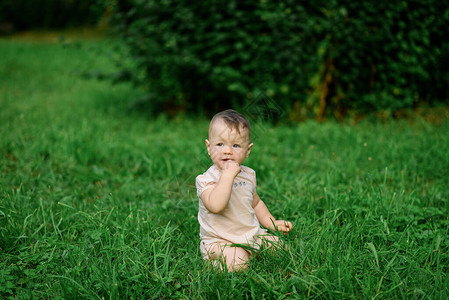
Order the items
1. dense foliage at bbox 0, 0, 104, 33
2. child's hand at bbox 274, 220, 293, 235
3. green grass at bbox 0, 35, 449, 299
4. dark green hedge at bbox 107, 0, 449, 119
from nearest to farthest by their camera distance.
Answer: green grass at bbox 0, 35, 449, 299, child's hand at bbox 274, 220, 293, 235, dark green hedge at bbox 107, 0, 449, 119, dense foliage at bbox 0, 0, 104, 33

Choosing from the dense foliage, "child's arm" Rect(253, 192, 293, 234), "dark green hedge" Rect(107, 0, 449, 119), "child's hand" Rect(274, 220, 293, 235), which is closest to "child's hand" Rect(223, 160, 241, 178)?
"child's arm" Rect(253, 192, 293, 234)

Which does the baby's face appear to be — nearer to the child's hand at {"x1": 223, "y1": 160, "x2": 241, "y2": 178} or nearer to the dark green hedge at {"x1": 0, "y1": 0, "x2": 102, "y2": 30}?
the child's hand at {"x1": 223, "y1": 160, "x2": 241, "y2": 178}

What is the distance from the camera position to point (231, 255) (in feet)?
6.43

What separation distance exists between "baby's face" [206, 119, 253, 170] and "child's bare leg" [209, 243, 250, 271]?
0.44 metres

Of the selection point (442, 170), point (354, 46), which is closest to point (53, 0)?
point (354, 46)

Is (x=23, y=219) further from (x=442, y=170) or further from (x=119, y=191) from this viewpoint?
(x=442, y=170)

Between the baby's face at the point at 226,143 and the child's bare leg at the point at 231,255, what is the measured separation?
0.44 metres

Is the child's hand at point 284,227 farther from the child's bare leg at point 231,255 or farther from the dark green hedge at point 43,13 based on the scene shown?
the dark green hedge at point 43,13

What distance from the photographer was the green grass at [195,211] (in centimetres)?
184

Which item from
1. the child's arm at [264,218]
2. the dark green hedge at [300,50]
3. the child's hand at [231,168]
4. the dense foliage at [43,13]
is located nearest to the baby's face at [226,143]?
the child's hand at [231,168]

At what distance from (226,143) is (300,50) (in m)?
3.02

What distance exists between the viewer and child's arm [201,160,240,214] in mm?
1866

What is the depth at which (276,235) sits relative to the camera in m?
2.20

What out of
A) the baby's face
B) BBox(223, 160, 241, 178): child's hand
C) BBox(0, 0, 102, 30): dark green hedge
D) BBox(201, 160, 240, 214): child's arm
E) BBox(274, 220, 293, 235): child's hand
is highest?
the baby's face
